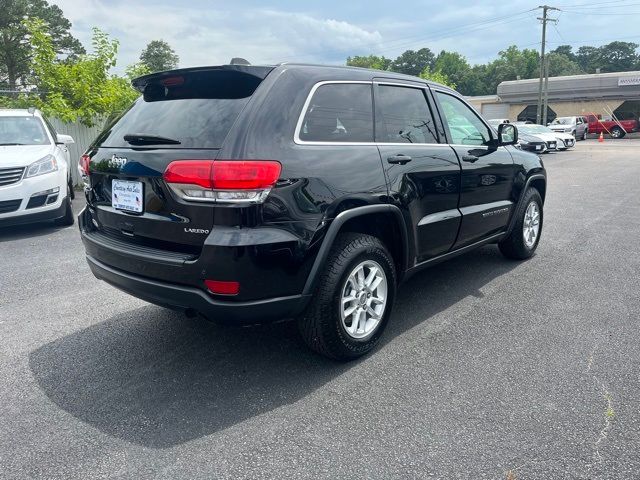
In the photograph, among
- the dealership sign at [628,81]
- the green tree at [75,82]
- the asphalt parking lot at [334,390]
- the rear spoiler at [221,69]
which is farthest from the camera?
the dealership sign at [628,81]

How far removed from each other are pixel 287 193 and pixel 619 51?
133 meters

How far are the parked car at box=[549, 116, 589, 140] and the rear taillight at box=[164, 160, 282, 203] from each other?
3363 cm

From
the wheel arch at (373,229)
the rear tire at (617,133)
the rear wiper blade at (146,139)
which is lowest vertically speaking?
the wheel arch at (373,229)

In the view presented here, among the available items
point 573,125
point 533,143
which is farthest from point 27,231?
point 573,125

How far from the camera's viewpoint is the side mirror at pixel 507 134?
15.4 ft

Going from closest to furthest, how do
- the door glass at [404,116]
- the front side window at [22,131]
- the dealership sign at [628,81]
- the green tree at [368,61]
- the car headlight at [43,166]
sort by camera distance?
the door glass at [404,116]
the car headlight at [43,166]
the front side window at [22,131]
the dealership sign at [628,81]
the green tree at [368,61]

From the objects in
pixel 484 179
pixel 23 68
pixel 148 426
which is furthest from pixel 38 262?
pixel 23 68

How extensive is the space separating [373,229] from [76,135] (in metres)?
11.0

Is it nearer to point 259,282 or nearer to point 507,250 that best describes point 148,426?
point 259,282

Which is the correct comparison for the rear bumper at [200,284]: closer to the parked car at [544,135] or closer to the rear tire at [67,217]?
the rear tire at [67,217]

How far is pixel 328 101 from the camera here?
320cm

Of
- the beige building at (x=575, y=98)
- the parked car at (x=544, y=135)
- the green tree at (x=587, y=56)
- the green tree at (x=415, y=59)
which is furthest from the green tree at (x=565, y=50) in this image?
the parked car at (x=544, y=135)

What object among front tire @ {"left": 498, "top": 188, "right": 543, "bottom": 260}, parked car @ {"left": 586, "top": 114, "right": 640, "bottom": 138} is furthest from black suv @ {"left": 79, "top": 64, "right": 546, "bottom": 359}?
parked car @ {"left": 586, "top": 114, "right": 640, "bottom": 138}

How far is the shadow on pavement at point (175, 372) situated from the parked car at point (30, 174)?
3.75 metres
